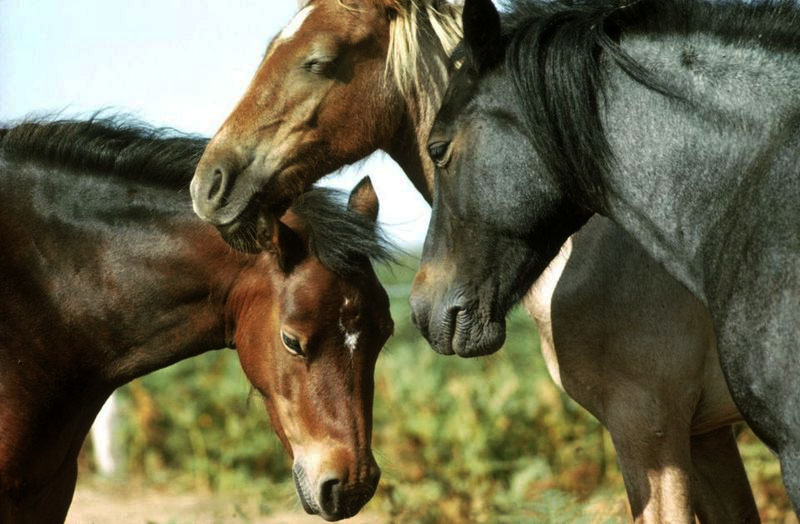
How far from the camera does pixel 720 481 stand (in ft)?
15.8

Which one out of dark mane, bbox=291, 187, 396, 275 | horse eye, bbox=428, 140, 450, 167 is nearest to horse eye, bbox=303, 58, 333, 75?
dark mane, bbox=291, 187, 396, 275

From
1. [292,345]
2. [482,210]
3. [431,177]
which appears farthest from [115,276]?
[482,210]

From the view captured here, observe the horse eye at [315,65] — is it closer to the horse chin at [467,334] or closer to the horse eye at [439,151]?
the horse eye at [439,151]

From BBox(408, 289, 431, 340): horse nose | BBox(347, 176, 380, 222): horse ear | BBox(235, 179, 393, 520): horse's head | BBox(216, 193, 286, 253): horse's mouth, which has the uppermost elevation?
BBox(408, 289, 431, 340): horse nose

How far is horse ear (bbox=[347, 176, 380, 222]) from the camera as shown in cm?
461

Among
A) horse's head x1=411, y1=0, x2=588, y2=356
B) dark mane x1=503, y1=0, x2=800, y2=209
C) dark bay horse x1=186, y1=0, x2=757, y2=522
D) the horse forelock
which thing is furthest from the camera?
the horse forelock

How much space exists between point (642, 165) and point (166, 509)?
5.43m

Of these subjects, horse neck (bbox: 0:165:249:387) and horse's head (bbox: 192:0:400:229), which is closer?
horse's head (bbox: 192:0:400:229)

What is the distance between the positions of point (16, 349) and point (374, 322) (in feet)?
4.34

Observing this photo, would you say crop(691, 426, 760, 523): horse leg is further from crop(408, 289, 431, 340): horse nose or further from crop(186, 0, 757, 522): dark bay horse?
crop(408, 289, 431, 340): horse nose

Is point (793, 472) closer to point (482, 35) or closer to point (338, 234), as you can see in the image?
point (482, 35)

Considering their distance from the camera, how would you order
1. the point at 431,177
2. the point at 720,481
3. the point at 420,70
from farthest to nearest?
the point at 720,481 → the point at 431,177 → the point at 420,70

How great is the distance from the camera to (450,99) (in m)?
3.56

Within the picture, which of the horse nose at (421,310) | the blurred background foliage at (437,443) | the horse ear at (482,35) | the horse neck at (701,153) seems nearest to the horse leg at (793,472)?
the horse neck at (701,153)
